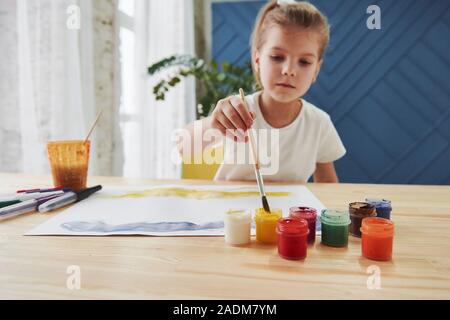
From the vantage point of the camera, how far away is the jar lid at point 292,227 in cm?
45

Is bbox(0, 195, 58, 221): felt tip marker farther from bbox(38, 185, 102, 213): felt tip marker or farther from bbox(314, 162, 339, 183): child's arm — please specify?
bbox(314, 162, 339, 183): child's arm

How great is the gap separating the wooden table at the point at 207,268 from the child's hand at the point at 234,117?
30cm

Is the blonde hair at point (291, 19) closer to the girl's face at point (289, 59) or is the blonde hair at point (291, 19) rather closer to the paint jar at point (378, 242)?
the girl's face at point (289, 59)

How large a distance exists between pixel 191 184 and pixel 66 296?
582 millimetres

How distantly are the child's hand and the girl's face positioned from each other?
28 centimetres

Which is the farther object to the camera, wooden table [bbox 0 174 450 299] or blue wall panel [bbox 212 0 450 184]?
blue wall panel [bbox 212 0 450 184]

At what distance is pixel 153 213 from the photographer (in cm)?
64

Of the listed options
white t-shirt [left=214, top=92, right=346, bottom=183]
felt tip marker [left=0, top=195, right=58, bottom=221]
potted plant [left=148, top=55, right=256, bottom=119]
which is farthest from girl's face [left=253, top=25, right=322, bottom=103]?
potted plant [left=148, top=55, right=256, bottom=119]

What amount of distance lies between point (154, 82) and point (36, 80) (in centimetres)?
120

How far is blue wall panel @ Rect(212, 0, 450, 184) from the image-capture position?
2.72m

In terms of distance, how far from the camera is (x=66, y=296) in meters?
0.35

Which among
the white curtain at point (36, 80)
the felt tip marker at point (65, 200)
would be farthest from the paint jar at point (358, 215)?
the white curtain at point (36, 80)

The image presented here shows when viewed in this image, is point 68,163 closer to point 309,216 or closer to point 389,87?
point 309,216

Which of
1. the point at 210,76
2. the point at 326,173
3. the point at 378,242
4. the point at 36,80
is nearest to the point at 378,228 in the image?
the point at 378,242
